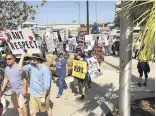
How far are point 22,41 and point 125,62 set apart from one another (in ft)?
11.3

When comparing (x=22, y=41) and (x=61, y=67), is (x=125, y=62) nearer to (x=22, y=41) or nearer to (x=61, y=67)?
(x=22, y=41)

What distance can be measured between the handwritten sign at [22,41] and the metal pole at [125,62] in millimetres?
2779

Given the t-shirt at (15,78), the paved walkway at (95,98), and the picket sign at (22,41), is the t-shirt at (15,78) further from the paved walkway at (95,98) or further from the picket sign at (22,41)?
the paved walkway at (95,98)

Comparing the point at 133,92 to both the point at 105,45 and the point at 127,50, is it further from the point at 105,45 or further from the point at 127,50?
the point at 105,45

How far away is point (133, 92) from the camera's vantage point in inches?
402

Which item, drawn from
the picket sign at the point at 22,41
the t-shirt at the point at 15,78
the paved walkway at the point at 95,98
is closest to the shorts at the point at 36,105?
the t-shirt at the point at 15,78

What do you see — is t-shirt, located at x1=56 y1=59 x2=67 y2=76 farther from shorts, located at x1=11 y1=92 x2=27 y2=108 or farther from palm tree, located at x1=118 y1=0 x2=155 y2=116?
palm tree, located at x1=118 y1=0 x2=155 y2=116

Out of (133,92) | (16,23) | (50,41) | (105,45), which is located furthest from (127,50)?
(105,45)

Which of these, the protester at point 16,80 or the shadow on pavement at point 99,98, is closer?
the protester at point 16,80

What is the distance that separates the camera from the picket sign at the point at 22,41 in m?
8.23

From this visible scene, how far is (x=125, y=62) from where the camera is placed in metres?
5.73

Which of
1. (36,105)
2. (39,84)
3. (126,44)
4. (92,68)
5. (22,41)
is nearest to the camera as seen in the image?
(126,44)

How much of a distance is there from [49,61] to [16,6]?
3.01 meters

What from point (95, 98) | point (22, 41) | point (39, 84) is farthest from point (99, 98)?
point (39, 84)
